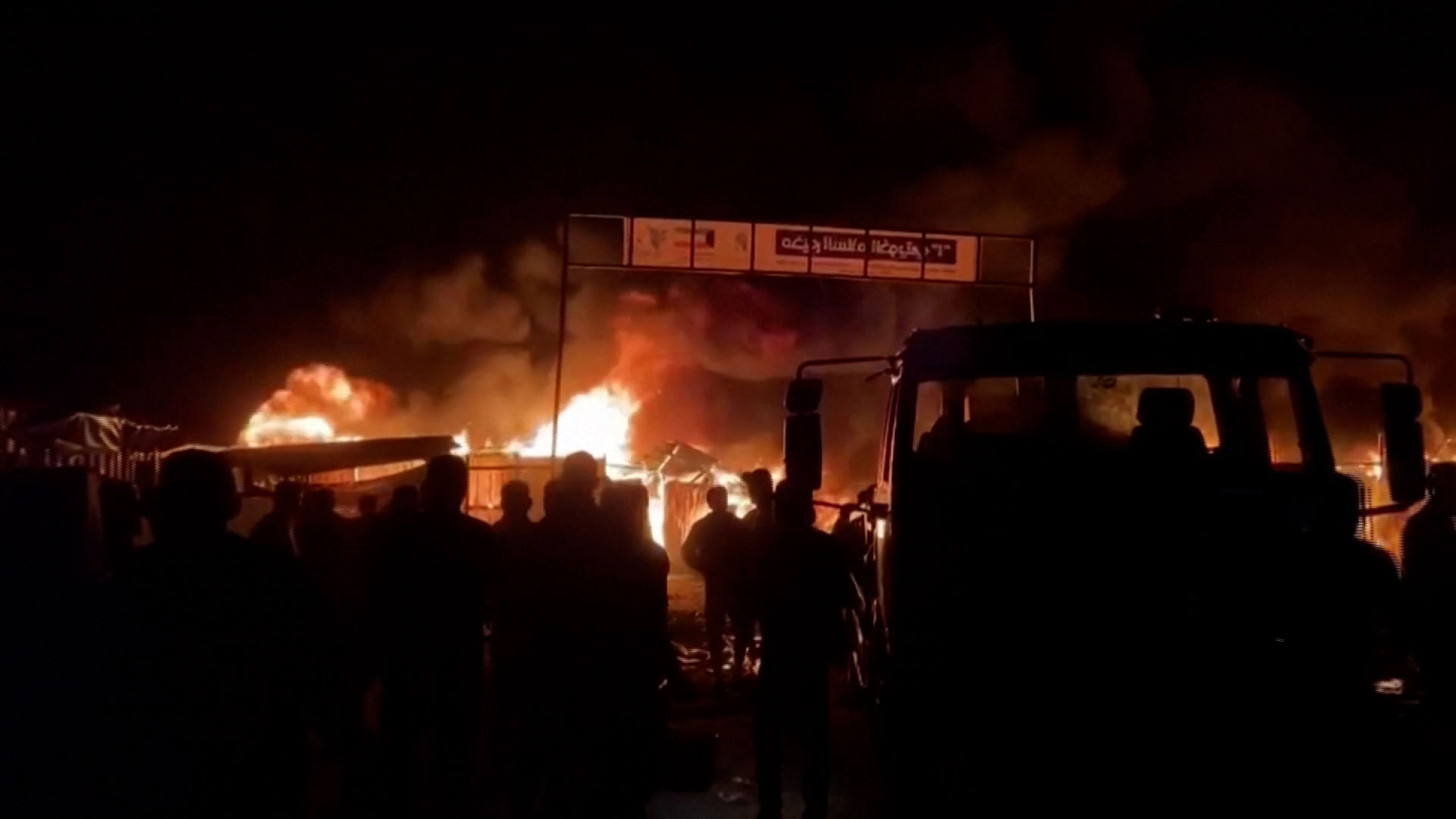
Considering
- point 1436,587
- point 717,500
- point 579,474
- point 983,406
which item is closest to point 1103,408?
point 983,406

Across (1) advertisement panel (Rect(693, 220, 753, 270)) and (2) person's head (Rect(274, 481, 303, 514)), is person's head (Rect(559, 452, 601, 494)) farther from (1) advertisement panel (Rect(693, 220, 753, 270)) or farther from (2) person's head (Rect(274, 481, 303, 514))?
(1) advertisement panel (Rect(693, 220, 753, 270))

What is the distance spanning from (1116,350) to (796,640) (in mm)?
1917

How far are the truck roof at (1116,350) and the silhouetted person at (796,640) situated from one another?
92 cm

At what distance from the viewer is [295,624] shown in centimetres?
337

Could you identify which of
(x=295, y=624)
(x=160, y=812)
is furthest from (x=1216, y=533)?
(x=160, y=812)

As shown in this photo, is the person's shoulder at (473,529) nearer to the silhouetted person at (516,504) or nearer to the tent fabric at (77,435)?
the silhouetted person at (516,504)

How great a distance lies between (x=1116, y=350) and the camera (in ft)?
18.8

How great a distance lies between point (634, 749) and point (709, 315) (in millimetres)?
23688

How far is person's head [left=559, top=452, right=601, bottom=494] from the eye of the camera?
527 cm

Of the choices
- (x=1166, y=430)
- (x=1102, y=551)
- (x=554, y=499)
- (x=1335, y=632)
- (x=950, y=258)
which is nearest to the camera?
(x=1335, y=632)

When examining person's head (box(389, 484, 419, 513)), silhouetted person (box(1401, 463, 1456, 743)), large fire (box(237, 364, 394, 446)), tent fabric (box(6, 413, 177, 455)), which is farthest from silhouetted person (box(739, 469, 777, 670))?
large fire (box(237, 364, 394, 446))

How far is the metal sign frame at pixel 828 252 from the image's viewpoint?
18.6 metres

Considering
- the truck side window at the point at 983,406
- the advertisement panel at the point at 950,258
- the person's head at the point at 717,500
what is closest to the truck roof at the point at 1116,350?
the truck side window at the point at 983,406

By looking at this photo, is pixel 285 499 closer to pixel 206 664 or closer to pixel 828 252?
pixel 206 664
